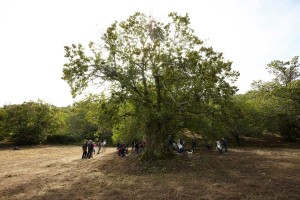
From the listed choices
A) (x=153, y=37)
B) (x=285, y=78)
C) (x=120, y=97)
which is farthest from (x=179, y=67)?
(x=285, y=78)

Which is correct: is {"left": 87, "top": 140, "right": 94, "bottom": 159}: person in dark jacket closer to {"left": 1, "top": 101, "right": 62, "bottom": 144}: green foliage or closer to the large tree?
the large tree

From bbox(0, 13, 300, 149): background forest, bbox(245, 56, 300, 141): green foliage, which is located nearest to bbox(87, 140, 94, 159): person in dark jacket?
bbox(0, 13, 300, 149): background forest

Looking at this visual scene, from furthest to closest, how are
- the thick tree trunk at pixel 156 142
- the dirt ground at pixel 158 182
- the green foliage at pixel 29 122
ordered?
the green foliage at pixel 29 122
the thick tree trunk at pixel 156 142
the dirt ground at pixel 158 182

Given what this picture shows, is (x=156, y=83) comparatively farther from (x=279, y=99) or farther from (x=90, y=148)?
(x=279, y=99)

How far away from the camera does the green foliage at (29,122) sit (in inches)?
2071

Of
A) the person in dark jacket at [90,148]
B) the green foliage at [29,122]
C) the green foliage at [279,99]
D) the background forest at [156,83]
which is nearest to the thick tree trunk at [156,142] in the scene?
the background forest at [156,83]

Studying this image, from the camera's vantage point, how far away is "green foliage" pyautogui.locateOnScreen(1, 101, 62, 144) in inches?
2071

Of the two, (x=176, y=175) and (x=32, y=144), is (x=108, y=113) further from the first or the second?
(x=32, y=144)

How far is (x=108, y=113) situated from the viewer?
21734 millimetres

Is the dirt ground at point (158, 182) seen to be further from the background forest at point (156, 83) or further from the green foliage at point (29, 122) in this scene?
the green foliage at point (29, 122)

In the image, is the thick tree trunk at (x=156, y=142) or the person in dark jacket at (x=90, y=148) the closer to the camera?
the thick tree trunk at (x=156, y=142)

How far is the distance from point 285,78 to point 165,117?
32.3m

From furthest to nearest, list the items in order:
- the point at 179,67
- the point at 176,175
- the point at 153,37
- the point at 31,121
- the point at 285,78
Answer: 1. the point at 31,121
2. the point at 285,78
3. the point at 153,37
4. the point at 179,67
5. the point at 176,175

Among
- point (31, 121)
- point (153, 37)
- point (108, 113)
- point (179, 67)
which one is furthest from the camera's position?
point (31, 121)
